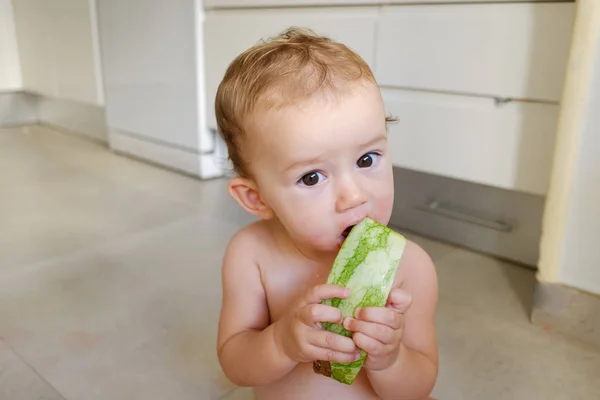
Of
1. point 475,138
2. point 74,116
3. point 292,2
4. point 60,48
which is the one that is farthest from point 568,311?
point 74,116

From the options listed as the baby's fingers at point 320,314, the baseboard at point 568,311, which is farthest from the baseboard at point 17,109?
the baby's fingers at point 320,314

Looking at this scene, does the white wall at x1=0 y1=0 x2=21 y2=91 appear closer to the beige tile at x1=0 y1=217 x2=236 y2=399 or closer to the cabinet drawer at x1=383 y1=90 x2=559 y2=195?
the beige tile at x1=0 y1=217 x2=236 y2=399

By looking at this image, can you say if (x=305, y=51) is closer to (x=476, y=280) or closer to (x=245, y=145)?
(x=245, y=145)

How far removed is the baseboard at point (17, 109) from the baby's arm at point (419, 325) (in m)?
2.47

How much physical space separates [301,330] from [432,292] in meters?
0.19

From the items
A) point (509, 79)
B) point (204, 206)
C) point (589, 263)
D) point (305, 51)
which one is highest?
point (305, 51)

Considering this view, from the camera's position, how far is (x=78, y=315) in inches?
39.4

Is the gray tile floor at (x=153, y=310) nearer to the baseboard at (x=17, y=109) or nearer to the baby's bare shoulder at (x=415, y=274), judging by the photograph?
the baby's bare shoulder at (x=415, y=274)

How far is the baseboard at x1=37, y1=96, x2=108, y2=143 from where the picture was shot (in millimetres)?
2385

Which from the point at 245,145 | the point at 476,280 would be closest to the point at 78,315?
the point at 245,145

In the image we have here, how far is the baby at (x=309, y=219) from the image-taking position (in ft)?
1.69

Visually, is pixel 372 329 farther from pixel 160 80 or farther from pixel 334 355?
pixel 160 80

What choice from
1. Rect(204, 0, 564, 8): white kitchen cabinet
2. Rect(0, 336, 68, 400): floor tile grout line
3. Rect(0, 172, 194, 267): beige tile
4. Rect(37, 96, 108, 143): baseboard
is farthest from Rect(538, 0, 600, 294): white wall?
Rect(37, 96, 108, 143): baseboard

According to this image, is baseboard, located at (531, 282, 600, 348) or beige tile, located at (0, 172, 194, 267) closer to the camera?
baseboard, located at (531, 282, 600, 348)
